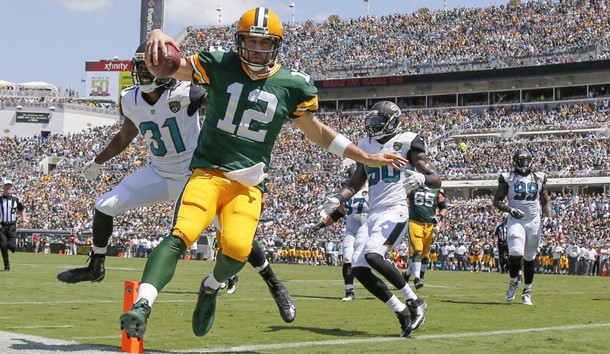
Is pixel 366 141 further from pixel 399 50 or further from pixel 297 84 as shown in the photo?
pixel 399 50

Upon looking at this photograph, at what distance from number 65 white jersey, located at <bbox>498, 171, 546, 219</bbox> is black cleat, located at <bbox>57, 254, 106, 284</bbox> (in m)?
6.83

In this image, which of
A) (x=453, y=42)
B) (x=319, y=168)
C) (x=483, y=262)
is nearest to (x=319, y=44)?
(x=453, y=42)

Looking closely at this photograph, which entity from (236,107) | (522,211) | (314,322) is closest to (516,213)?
(522,211)

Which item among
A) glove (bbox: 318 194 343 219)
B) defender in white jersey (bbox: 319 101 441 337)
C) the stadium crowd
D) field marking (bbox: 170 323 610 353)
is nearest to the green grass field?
field marking (bbox: 170 323 610 353)

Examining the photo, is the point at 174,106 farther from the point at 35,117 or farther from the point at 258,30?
the point at 35,117

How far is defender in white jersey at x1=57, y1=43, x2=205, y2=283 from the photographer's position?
7.59m

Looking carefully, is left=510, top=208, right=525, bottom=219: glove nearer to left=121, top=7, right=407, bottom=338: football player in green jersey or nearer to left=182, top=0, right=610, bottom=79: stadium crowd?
left=121, top=7, right=407, bottom=338: football player in green jersey

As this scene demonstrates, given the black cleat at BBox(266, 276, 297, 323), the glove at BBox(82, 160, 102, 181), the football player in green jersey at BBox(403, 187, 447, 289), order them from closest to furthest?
the black cleat at BBox(266, 276, 297, 323) < the glove at BBox(82, 160, 102, 181) < the football player in green jersey at BBox(403, 187, 447, 289)

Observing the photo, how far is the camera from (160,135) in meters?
7.74

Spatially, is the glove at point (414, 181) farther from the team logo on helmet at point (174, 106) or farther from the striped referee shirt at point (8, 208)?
the striped referee shirt at point (8, 208)

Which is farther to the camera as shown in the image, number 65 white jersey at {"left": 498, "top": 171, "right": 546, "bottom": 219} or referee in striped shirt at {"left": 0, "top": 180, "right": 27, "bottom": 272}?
referee in striped shirt at {"left": 0, "top": 180, "right": 27, "bottom": 272}

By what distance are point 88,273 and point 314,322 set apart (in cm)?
244

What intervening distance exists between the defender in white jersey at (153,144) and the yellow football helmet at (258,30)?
1.69 meters

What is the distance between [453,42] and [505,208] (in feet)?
158
